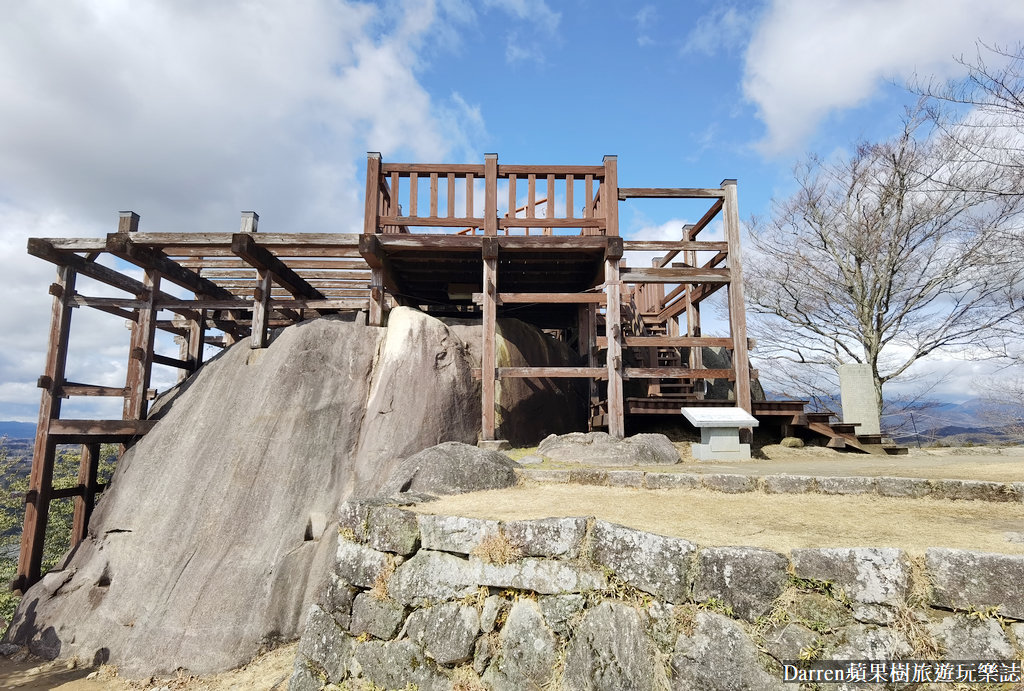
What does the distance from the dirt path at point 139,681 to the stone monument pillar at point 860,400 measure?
1285 cm

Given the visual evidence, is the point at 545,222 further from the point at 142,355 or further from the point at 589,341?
the point at 142,355

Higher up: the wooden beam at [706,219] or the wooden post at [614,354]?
the wooden beam at [706,219]

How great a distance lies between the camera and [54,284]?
465 inches

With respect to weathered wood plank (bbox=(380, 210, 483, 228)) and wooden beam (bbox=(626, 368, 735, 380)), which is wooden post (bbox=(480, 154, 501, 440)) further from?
wooden beam (bbox=(626, 368, 735, 380))

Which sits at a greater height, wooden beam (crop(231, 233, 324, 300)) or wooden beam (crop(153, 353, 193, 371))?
wooden beam (crop(231, 233, 324, 300))

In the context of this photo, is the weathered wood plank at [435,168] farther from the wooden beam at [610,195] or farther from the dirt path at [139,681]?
the dirt path at [139,681]

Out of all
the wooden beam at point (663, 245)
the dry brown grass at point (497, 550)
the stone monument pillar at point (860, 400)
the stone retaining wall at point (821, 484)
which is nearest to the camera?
the dry brown grass at point (497, 550)

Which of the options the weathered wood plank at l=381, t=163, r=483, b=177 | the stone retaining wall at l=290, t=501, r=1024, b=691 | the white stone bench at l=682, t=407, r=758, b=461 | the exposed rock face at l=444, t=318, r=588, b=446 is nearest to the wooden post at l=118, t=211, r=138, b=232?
the weathered wood plank at l=381, t=163, r=483, b=177

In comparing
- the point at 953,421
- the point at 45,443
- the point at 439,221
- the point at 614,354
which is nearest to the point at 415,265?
the point at 439,221

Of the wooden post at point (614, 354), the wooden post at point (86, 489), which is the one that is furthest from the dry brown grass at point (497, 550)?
the wooden post at point (86, 489)

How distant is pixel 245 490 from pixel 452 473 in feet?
15.8

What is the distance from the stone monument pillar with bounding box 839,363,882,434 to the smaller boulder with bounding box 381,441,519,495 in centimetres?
962

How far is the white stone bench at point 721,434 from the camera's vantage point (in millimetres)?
9430

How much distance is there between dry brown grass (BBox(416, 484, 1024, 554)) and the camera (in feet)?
13.3
